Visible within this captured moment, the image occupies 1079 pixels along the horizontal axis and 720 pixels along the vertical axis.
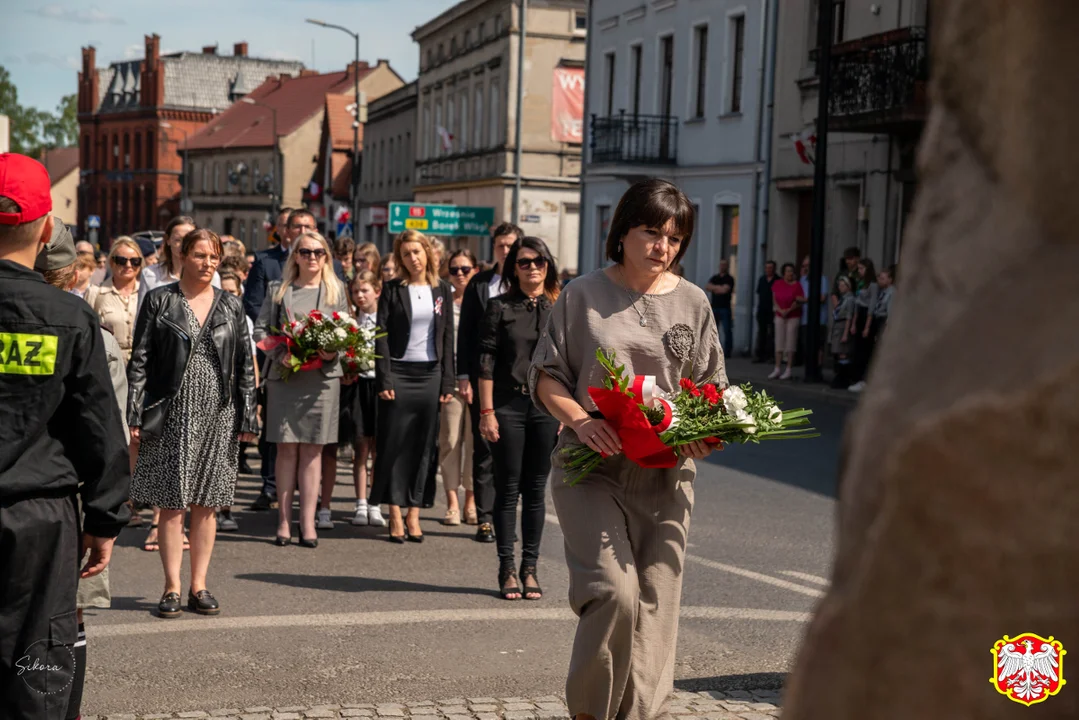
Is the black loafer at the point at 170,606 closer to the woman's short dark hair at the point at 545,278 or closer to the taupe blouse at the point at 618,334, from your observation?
the woman's short dark hair at the point at 545,278

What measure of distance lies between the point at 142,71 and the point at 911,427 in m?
141

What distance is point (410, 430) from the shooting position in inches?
427

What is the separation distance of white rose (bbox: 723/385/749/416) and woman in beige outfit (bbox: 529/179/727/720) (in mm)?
120

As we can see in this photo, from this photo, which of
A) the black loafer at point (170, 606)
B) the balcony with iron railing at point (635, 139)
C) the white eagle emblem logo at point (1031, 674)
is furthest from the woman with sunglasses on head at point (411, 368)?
the balcony with iron railing at point (635, 139)

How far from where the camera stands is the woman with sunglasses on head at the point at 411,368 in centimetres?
1067

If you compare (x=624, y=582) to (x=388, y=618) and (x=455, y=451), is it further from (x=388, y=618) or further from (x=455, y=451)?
(x=455, y=451)

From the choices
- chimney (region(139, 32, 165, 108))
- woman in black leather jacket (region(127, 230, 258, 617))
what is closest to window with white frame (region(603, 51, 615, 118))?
woman in black leather jacket (region(127, 230, 258, 617))

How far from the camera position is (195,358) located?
844 cm

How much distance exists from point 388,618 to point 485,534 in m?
2.72

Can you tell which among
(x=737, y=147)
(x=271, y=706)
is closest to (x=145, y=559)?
(x=271, y=706)

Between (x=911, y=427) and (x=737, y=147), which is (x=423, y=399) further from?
(x=737, y=147)

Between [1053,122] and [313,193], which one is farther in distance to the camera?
[313,193]

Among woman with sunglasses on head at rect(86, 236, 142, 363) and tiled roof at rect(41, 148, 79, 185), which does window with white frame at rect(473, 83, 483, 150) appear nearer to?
woman with sunglasses on head at rect(86, 236, 142, 363)

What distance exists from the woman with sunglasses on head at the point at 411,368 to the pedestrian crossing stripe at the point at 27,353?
661 centimetres
